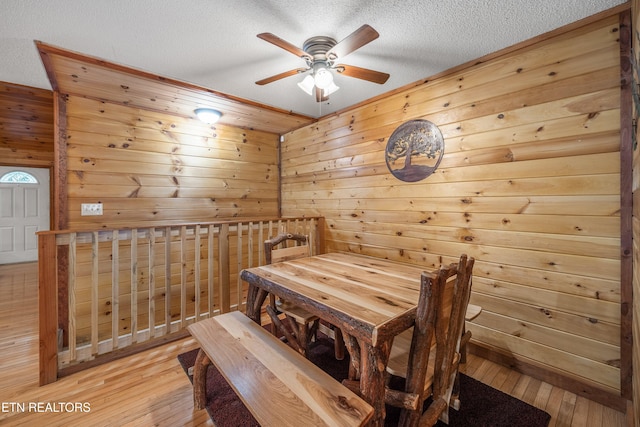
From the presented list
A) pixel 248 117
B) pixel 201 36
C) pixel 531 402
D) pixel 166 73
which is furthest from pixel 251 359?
pixel 248 117

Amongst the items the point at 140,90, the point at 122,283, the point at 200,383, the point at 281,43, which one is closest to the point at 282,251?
the point at 200,383

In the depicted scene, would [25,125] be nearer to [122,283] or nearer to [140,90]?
[140,90]

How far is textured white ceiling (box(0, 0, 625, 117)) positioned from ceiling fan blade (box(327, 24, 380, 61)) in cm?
20

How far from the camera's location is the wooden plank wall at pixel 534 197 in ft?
5.14

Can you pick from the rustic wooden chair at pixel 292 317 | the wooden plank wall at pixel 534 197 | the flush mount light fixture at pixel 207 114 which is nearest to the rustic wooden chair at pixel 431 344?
the rustic wooden chair at pixel 292 317

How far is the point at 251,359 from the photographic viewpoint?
123 cm

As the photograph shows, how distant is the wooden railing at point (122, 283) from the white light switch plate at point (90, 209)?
1.09 ft

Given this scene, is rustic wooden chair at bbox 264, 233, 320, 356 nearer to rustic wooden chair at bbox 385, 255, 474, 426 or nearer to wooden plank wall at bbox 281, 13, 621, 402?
rustic wooden chair at bbox 385, 255, 474, 426

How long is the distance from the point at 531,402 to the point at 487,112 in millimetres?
2004

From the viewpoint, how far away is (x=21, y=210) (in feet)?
17.8

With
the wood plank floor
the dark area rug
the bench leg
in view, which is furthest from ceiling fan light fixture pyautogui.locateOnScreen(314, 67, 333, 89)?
the wood plank floor

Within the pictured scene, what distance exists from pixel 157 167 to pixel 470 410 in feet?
12.2

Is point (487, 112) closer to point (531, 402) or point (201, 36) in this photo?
point (531, 402)

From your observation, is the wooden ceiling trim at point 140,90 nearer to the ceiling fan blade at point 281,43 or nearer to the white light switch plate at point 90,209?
the white light switch plate at point 90,209
